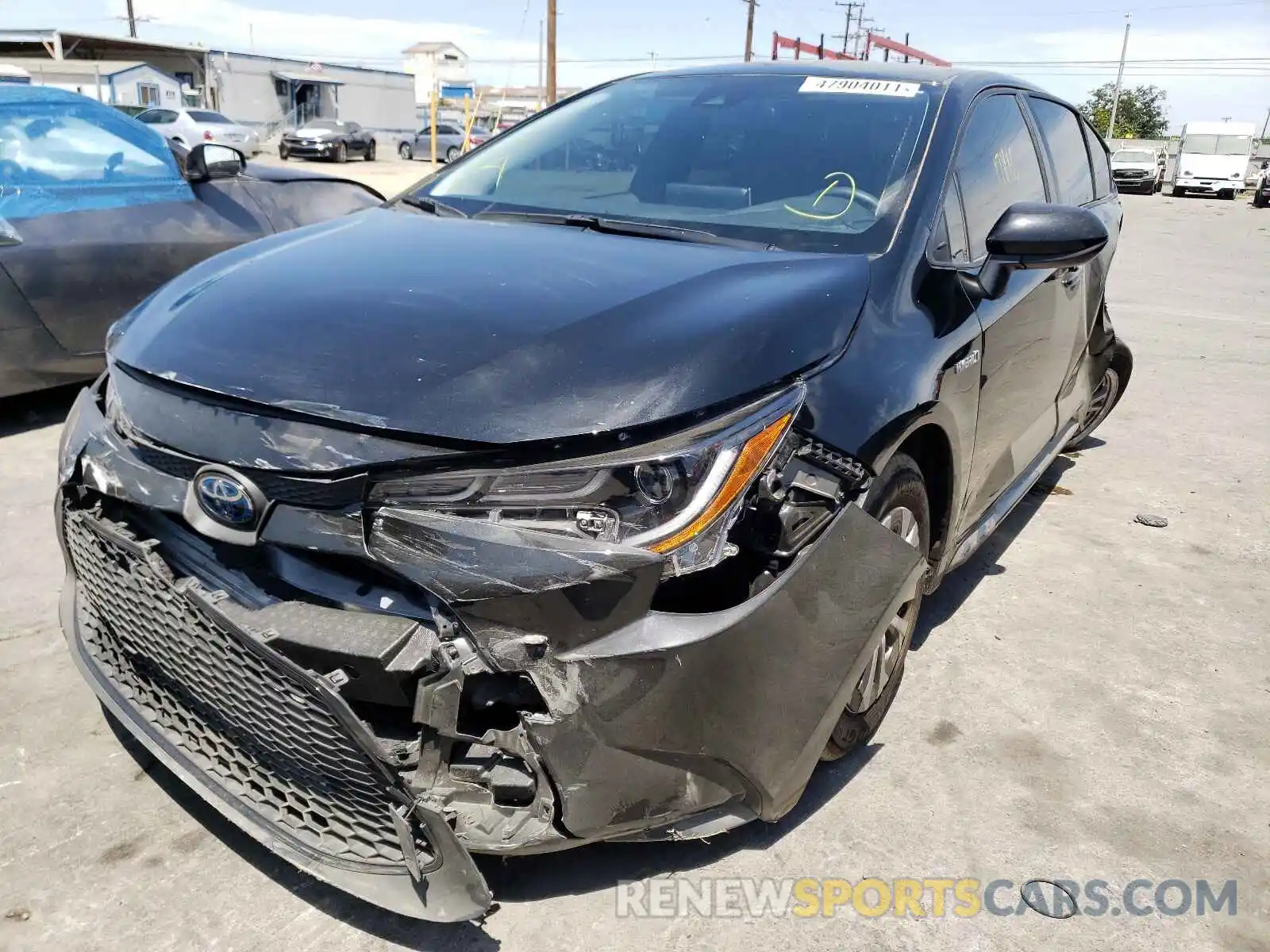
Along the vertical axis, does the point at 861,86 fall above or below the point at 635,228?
above

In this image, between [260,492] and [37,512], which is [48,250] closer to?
[37,512]

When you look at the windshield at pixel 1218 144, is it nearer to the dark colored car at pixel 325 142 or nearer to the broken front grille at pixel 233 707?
the dark colored car at pixel 325 142

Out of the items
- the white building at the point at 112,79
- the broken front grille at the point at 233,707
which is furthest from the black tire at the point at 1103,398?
the white building at the point at 112,79

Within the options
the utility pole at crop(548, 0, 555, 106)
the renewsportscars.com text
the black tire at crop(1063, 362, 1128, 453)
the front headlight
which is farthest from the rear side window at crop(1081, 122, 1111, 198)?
the utility pole at crop(548, 0, 555, 106)

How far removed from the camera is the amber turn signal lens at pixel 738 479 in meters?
1.79

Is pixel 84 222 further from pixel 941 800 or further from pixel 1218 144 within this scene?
pixel 1218 144

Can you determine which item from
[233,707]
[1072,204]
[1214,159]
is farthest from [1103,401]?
[1214,159]

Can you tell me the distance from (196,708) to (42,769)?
2.38 feet

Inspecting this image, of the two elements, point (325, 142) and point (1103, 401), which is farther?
point (325, 142)

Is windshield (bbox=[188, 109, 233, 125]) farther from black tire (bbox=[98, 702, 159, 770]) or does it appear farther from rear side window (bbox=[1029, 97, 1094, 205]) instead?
black tire (bbox=[98, 702, 159, 770])

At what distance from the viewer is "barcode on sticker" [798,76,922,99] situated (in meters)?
3.10

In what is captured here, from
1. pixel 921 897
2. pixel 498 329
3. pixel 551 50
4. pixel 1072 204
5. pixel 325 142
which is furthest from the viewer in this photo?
pixel 325 142

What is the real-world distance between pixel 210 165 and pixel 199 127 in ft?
83.3

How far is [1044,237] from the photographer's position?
2648 mm
